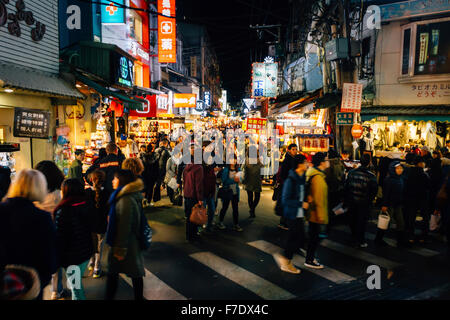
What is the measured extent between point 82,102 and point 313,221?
10.1 meters

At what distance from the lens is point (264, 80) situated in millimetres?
22922

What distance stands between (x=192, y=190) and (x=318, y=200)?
2.81 m

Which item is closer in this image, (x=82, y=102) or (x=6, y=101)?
(x=6, y=101)

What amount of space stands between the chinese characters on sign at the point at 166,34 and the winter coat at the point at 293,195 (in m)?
19.9

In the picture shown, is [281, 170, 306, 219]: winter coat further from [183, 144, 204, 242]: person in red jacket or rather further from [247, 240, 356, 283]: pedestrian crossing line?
[183, 144, 204, 242]: person in red jacket

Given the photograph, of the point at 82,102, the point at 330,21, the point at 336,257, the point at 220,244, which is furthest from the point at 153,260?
the point at 330,21

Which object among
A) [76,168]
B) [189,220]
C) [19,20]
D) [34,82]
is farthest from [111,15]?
[189,220]

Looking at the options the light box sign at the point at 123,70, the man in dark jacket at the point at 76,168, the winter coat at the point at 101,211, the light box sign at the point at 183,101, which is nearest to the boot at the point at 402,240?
the winter coat at the point at 101,211

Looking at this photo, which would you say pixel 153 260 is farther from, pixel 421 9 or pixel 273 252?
pixel 421 9

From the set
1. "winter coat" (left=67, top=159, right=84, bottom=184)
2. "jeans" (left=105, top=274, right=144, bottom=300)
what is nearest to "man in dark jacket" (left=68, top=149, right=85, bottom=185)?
"winter coat" (left=67, top=159, right=84, bottom=184)

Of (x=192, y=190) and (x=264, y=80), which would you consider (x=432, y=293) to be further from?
(x=264, y=80)

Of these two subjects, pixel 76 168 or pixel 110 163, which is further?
pixel 76 168

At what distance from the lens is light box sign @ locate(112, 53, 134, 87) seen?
12516mm
